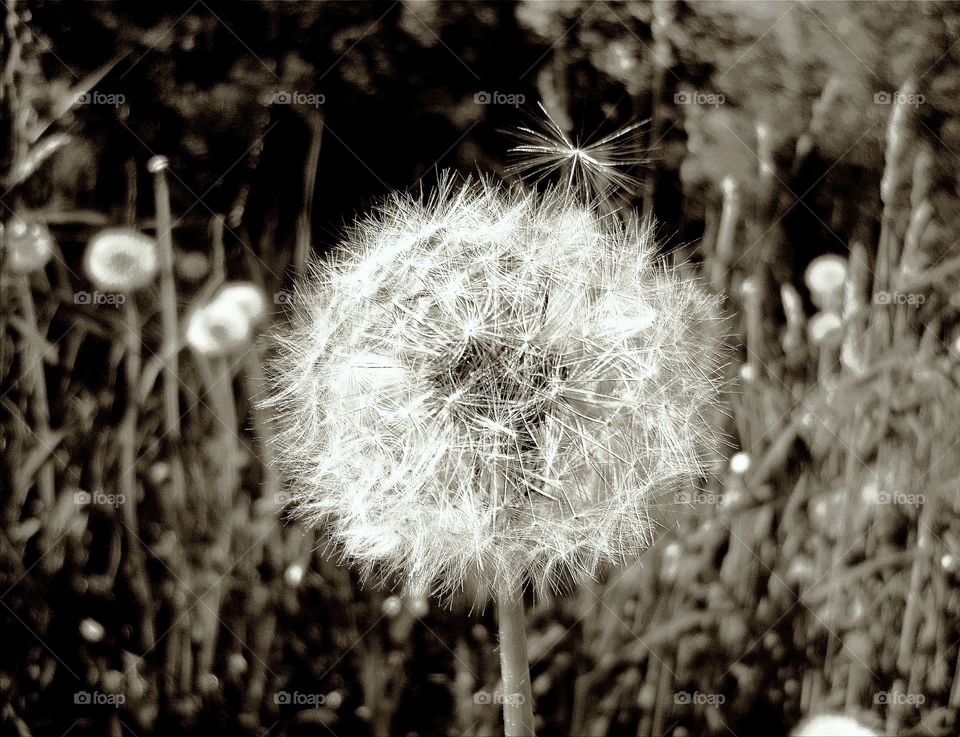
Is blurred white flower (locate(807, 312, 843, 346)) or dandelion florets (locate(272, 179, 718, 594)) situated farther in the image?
blurred white flower (locate(807, 312, 843, 346))

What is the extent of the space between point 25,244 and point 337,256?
1.67ft

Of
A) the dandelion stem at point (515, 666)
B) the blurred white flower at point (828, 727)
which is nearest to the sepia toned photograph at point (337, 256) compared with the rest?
the blurred white flower at point (828, 727)

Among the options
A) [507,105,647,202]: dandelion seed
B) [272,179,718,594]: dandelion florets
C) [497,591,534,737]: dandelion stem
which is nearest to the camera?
[272,179,718,594]: dandelion florets

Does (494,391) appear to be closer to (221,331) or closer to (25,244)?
(221,331)

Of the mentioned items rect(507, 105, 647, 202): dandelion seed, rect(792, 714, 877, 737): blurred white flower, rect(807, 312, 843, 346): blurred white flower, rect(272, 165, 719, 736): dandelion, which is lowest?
rect(792, 714, 877, 737): blurred white flower

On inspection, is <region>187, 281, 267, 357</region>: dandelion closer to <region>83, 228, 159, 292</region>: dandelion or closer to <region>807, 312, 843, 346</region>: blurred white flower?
<region>83, 228, 159, 292</region>: dandelion

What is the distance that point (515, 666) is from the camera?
34.7 inches

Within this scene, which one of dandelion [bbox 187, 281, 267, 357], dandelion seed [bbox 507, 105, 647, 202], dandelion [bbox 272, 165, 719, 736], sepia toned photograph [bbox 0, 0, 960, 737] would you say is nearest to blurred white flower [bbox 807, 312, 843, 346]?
sepia toned photograph [bbox 0, 0, 960, 737]

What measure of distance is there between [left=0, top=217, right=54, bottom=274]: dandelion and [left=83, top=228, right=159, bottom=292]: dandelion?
71 mm

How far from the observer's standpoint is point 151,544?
104 cm

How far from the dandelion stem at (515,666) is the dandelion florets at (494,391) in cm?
3

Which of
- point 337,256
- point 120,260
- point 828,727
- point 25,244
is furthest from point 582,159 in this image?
point 828,727

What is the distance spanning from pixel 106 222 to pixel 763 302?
1060 millimetres

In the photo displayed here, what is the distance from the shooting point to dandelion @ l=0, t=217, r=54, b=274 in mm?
1039
